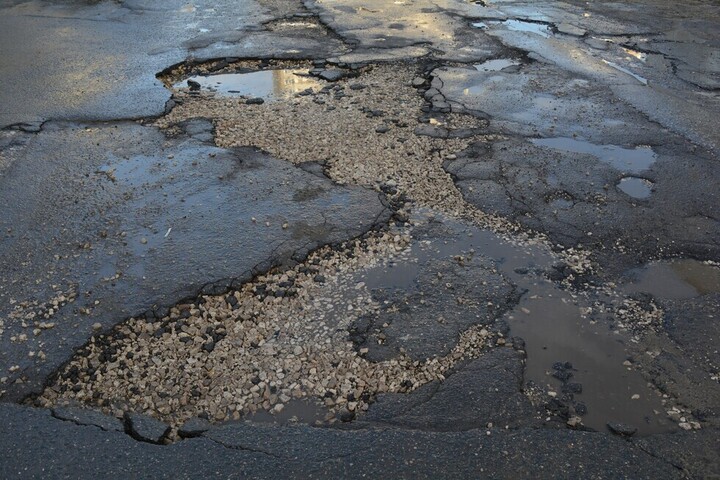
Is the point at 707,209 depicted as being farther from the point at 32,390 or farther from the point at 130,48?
the point at 130,48

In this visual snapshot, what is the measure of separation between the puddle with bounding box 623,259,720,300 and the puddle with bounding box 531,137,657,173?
155cm

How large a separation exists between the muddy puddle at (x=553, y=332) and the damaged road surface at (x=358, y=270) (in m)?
0.02

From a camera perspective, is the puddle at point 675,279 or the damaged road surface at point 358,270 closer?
the damaged road surface at point 358,270

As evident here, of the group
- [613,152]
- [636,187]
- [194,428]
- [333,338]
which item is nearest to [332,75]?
[613,152]

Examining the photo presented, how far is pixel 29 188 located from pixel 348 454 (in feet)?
13.6

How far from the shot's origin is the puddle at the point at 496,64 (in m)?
8.14

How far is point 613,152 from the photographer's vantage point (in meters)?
5.94

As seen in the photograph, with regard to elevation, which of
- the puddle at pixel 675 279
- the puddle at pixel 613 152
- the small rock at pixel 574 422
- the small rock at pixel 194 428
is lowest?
the small rock at pixel 194 428

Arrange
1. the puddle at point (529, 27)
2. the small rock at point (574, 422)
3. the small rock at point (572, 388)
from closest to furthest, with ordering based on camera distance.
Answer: the small rock at point (574, 422), the small rock at point (572, 388), the puddle at point (529, 27)

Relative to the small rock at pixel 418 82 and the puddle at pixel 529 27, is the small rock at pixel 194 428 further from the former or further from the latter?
the puddle at pixel 529 27

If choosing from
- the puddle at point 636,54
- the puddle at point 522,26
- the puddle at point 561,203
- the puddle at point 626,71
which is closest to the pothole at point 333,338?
the puddle at point 561,203

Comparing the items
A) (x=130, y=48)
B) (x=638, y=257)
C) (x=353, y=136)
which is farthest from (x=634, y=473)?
(x=130, y=48)

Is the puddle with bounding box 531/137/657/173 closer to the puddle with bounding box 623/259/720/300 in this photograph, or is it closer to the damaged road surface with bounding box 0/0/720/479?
the damaged road surface with bounding box 0/0/720/479

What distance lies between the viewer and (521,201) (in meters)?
5.07
